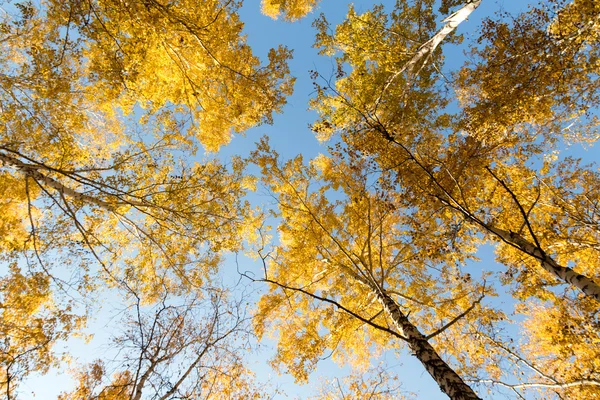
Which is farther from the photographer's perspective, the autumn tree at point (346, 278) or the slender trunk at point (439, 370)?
the autumn tree at point (346, 278)

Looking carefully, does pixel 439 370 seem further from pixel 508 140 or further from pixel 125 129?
pixel 125 129

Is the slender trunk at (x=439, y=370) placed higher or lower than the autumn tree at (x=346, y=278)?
lower

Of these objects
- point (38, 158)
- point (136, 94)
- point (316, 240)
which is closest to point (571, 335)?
point (316, 240)

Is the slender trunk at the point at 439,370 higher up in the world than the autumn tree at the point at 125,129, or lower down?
lower down

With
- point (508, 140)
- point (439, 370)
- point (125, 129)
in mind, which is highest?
point (125, 129)

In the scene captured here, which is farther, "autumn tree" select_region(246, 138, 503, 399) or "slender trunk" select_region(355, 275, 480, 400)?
"autumn tree" select_region(246, 138, 503, 399)

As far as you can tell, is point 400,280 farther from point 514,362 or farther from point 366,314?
point 514,362

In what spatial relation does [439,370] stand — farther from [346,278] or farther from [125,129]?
[125,129]

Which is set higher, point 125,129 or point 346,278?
point 125,129

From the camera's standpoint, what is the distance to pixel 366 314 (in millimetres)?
7949

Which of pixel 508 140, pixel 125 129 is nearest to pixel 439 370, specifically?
pixel 508 140

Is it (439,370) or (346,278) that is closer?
(439,370)

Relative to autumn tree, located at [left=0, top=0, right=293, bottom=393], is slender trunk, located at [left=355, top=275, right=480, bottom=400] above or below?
below

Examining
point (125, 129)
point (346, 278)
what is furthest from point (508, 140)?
point (125, 129)
